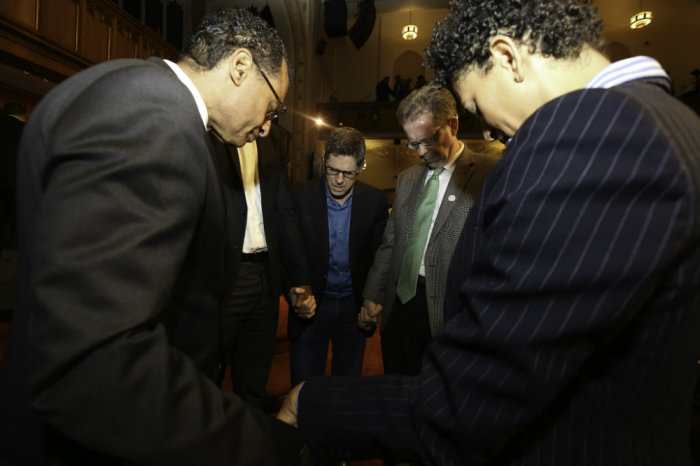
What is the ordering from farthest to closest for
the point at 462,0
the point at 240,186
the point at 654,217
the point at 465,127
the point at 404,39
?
the point at 404,39, the point at 465,127, the point at 240,186, the point at 462,0, the point at 654,217

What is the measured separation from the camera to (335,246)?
8.46ft

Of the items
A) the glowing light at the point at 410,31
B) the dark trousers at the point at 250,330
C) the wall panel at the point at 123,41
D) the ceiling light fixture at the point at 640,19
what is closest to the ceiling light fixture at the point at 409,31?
the glowing light at the point at 410,31

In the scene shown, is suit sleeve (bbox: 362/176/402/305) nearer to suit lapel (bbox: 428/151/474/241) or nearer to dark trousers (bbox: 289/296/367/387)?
dark trousers (bbox: 289/296/367/387)

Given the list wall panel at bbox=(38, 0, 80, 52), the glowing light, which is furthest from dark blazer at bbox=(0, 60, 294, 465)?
the glowing light

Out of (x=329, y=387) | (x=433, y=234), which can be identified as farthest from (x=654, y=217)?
(x=433, y=234)

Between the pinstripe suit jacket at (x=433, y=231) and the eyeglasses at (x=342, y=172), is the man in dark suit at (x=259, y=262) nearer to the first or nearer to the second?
the eyeglasses at (x=342, y=172)

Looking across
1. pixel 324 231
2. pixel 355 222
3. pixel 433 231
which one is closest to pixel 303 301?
pixel 324 231

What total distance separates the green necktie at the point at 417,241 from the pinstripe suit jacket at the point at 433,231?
0.06 metres

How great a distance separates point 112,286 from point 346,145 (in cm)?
218

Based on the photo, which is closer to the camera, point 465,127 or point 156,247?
point 156,247

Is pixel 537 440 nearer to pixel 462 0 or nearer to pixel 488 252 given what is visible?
pixel 488 252

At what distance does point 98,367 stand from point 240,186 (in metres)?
1.61

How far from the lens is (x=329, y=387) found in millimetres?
844

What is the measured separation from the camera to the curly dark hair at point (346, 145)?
258cm
